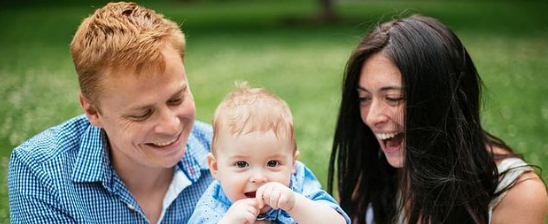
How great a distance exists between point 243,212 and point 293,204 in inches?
8.1

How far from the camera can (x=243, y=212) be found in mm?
2910

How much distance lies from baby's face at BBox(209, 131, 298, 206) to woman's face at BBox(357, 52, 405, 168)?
79 cm

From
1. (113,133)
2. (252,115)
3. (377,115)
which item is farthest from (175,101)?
(377,115)

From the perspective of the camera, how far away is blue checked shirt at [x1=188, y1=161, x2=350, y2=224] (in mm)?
3141

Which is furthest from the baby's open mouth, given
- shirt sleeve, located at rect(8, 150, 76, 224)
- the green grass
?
the green grass

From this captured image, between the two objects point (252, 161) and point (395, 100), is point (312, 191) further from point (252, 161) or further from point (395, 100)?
point (395, 100)

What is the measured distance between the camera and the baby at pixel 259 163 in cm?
293

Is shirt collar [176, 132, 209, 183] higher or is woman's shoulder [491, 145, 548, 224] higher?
shirt collar [176, 132, 209, 183]

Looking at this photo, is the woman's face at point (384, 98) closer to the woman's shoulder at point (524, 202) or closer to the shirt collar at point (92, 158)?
the woman's shoulder at point (524, 202)

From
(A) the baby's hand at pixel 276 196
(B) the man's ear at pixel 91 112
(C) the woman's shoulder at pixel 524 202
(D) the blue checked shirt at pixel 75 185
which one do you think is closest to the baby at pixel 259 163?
(A) the baby's hand at pixel 276 196

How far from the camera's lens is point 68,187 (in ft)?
11.1

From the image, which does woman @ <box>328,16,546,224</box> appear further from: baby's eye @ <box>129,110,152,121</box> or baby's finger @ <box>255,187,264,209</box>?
baby's eye @ <box>129,110,152,121</box>

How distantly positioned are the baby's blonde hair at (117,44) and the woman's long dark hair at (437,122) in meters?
1.12

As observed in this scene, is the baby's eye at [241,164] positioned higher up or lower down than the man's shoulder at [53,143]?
lower down
